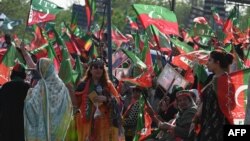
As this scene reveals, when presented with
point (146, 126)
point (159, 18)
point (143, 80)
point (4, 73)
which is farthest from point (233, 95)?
point (159, 18)

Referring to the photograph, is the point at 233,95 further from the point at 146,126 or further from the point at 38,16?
the point at 38,16

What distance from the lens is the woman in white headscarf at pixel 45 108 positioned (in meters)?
9.17

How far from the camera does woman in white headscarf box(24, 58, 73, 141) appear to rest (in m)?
9.17

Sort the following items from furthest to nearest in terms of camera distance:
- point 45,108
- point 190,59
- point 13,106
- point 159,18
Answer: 1. point 159,18
2. point 190,59
3. point 13,106
4. point 45,108

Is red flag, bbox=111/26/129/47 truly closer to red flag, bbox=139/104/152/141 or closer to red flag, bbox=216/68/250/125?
red flag, bbox=139/104/152/141

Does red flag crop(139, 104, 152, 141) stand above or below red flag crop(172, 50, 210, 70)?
below

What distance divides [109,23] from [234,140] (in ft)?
19.0

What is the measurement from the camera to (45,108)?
9227mm

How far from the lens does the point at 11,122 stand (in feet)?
30.8

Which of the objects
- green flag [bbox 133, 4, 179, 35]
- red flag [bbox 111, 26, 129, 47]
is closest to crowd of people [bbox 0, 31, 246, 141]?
green flag [bbox 133, 4, 179, 35]

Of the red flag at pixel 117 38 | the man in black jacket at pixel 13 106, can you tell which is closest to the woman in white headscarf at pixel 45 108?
the man in black jacket at pixel 13 106

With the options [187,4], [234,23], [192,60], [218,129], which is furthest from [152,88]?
[187,4]

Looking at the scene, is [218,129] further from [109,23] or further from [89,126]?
[109,23]

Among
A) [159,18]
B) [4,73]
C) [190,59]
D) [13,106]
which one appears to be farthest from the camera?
[159,18]
